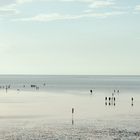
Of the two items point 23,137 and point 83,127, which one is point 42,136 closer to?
point 23,137

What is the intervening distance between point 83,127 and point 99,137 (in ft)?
33.9

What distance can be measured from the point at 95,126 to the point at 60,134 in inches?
403

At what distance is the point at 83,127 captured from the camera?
70.8m

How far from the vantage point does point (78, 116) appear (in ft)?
293

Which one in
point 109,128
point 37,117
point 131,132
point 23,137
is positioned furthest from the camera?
point 37,117

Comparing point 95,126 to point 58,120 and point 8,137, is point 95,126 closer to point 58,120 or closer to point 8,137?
→ point 58,120

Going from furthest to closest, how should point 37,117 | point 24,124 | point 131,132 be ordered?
point 37,117
point 24,124
point 131,132

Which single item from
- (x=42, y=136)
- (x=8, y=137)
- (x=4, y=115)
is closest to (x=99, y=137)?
(x=42, y=136)

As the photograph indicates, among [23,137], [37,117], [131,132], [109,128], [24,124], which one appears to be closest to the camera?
[23,137]

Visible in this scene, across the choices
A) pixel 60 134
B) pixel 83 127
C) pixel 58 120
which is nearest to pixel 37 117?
pixel 58 120

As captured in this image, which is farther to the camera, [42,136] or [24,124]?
[24,124]

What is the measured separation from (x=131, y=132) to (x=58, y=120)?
20.4m

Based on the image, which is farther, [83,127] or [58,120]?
[58,120]

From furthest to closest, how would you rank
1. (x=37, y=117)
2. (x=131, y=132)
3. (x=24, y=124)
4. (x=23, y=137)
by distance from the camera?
(x=37, y=117)
(x=24, y=124)
(x=131, y=132)
(x=23, y=137)
